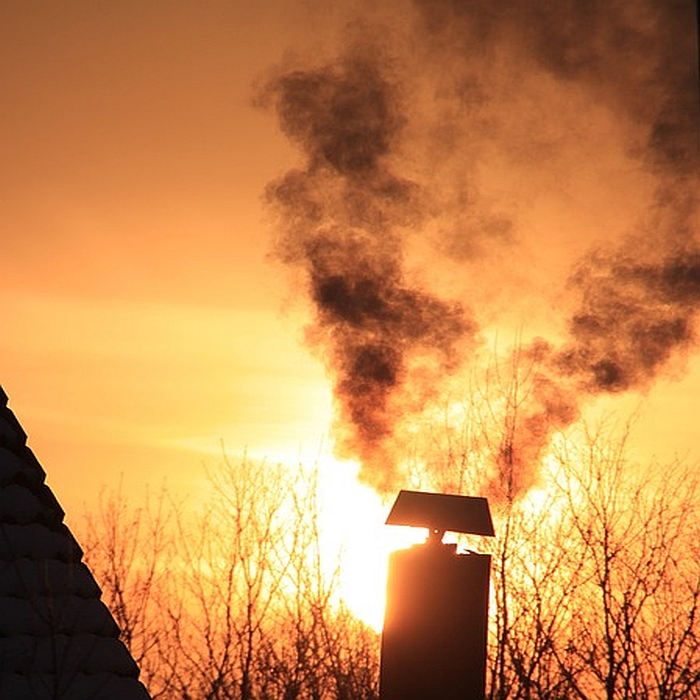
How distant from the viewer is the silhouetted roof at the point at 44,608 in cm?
535

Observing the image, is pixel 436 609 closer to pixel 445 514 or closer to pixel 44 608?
pixel 445 514

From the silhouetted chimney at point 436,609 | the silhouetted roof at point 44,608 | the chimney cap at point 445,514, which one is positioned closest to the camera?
the silhouetted roof at point 44,608

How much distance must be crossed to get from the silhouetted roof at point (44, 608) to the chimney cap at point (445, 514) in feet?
12.0

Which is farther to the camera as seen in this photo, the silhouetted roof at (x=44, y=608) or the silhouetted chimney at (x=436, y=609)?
the silhouetted chimney at (x=436, y=609)

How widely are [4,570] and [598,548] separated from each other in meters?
8.04

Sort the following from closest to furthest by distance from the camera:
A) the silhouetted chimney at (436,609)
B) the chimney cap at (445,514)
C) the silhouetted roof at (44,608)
Result: the silhouetted roof at (44,608) → the silhouetted chimney at (436,609) → the chimney cap at (445,514)

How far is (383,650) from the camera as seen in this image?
9.12 meters

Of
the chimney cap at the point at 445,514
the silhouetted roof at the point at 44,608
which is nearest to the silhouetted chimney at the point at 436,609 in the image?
the chimney cap at the point at 445,514

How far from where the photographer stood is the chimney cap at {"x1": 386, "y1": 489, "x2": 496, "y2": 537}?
912 cm

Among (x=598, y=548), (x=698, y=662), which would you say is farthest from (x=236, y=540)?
(x=698, y=662)

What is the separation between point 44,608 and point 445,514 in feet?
13.7

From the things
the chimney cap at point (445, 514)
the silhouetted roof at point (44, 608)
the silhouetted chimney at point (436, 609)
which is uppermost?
the chimney cap at point (445, 514)

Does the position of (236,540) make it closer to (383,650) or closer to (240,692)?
(240,692)

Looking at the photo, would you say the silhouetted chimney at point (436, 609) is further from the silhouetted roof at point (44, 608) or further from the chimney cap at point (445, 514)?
the silhouetted roof at point (44, 608)
